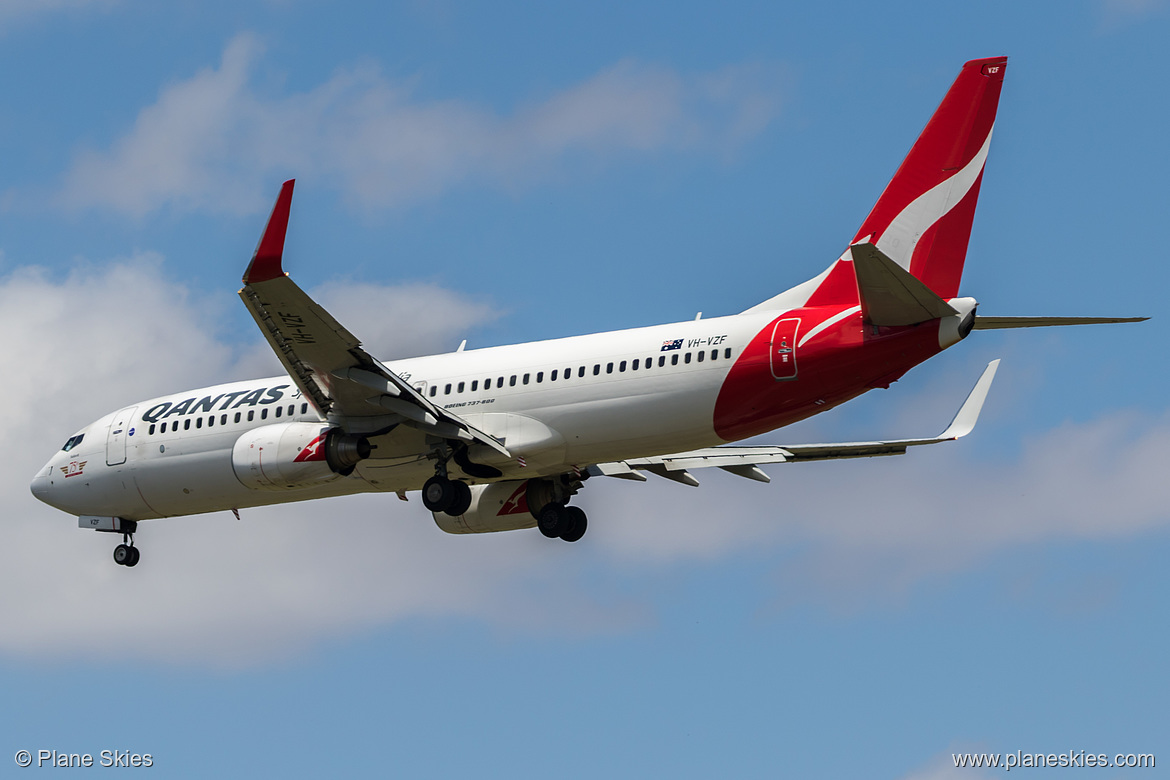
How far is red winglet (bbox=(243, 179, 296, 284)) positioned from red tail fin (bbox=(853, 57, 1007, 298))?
11093 millimetres

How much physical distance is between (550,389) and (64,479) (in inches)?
506

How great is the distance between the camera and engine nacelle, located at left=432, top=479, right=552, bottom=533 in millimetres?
36656

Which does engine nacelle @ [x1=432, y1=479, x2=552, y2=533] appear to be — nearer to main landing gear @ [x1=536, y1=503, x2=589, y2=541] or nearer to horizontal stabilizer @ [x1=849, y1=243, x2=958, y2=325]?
main landing gear @ [x1=536, y1=503, x2=589, y2=541]

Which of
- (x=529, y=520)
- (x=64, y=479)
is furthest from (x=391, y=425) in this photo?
(x=64, y=479)

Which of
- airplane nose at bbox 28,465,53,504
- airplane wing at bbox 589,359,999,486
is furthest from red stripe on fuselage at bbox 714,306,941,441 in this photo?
airplane nose at bbox 28,465,53,504

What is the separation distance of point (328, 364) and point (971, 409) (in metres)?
13.2

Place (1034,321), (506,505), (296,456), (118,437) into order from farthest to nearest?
(506,505) → (118,437) → (296,456) → (1034,321)

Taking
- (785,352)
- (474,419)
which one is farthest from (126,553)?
(785,352)

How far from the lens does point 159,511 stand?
36094mm

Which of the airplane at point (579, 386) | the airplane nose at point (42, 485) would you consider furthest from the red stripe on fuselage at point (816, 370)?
the airplane nose at point (42, 485)

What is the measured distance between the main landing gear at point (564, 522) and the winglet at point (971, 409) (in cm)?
814

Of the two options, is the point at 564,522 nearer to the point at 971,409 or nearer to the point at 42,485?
the point at 971,409

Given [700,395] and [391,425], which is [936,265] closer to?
[700,395]

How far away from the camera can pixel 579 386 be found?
31203 mm
